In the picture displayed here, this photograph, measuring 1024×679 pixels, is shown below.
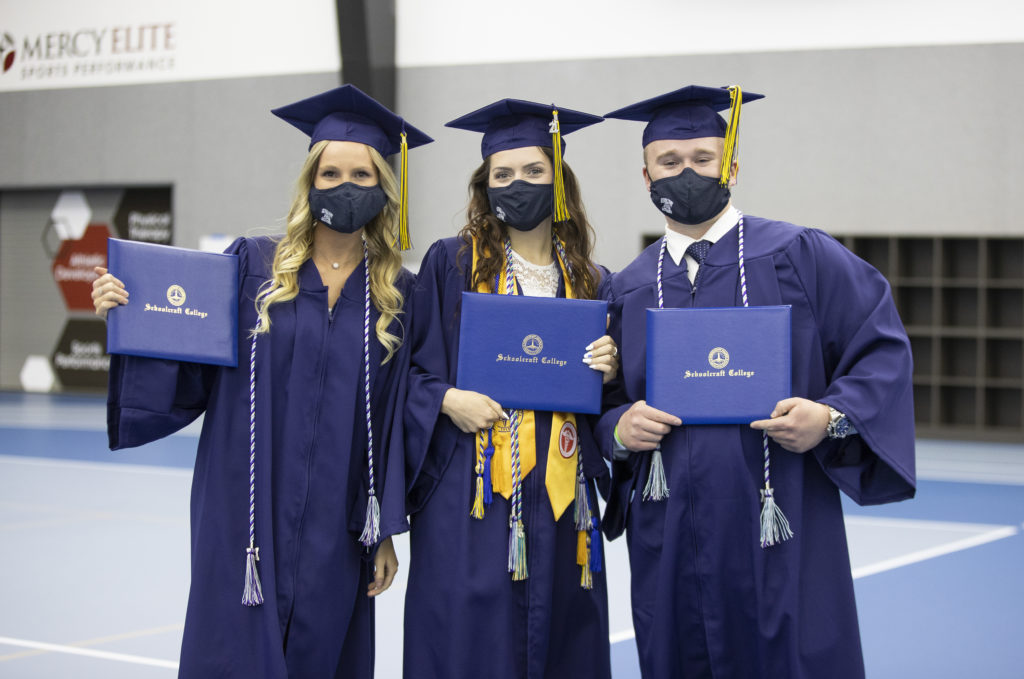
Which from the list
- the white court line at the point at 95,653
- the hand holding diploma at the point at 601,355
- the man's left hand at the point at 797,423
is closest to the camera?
the man's left hand at the point at 797,423

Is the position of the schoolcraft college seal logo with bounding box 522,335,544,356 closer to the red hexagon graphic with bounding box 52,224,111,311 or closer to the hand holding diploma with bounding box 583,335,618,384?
the hand holding diploma with bounding box 583,335,618,384

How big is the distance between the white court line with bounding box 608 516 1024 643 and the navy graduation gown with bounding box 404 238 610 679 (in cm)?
328

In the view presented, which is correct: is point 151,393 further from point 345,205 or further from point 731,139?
point 731,139

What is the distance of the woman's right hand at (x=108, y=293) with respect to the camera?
257 centimetres

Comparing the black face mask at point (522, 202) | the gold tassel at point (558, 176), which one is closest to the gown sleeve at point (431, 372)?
the black face mask at point (522, 202)

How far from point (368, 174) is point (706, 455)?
1302 millimetres

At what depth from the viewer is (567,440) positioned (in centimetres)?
282

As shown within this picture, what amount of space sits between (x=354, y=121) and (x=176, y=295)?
29.4 inches

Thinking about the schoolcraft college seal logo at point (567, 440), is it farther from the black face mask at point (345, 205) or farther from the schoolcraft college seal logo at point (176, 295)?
the schoolcraft college seal logo at point (176, 295)

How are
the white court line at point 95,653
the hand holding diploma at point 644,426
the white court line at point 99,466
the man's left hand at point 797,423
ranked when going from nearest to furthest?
the man's left hand at point 797,423
the hand holding diploma at point 644,426
the white court line at point 95,653
the white court line at point 99,466

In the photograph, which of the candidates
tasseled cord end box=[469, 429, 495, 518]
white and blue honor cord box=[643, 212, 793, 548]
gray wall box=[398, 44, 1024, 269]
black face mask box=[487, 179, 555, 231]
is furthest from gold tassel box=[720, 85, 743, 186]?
gray wall box=[398, 44, 1024, 269]

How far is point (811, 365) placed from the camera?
8.27 feet

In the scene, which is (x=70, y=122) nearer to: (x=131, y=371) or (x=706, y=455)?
(x=131, y=371)

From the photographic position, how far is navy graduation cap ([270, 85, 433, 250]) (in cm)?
279
